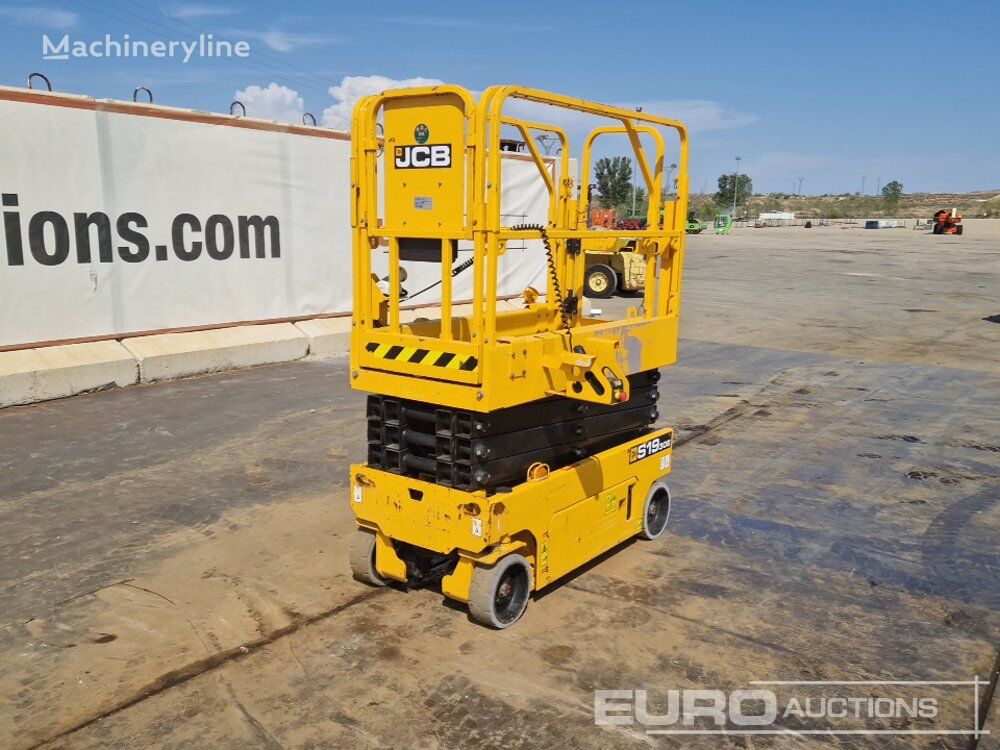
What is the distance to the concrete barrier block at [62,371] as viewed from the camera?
9461 mm

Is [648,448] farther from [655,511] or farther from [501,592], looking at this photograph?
[501,592]

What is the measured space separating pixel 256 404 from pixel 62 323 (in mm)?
2870

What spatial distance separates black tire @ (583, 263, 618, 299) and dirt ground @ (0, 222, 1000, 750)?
12.0m

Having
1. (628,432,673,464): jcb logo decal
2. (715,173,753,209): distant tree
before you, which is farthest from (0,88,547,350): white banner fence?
(715,173,753,209): distant tree

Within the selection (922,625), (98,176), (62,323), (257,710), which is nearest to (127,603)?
(257,710)

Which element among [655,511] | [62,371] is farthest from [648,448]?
[62,371]

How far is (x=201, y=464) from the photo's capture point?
7.55 meters

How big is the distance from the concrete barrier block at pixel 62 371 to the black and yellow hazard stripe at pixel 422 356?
666 centimetres

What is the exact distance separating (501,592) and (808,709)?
173 centimetres

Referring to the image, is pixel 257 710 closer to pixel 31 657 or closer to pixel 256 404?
pixel 31 657

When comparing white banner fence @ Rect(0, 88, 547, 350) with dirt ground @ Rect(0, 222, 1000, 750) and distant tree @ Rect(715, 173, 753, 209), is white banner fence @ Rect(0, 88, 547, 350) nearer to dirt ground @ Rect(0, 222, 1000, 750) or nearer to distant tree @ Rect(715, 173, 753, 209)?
dirt ground @ Rect(0, 222, 1000, 750)

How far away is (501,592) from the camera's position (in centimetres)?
470

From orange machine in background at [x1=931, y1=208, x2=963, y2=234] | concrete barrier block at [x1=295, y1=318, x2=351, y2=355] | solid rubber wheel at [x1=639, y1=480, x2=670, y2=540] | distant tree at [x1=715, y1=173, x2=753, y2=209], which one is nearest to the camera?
solid rubber wheel at [x1=639, y1=480, x2=670, y2=540]

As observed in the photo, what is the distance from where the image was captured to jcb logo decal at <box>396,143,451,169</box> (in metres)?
4.49
